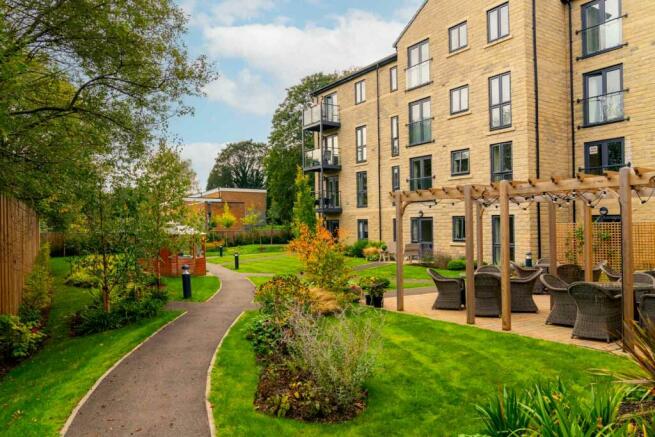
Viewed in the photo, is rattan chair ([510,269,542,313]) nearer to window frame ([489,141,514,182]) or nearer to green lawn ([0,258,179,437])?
green lawn ([0,258,179,437])

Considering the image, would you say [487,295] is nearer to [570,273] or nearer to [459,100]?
[570,273]

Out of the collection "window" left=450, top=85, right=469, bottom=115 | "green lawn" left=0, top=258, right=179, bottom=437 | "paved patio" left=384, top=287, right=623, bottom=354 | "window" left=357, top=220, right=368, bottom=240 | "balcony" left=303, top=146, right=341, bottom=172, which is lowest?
"green lawn" left=0, top=258, right=179, bottom=437

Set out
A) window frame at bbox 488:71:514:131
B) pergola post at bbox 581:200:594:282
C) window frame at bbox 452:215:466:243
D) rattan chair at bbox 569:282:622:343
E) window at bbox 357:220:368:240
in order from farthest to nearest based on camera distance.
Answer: window at bbox 357:220:368:240 → window frame at bbox 452:215:466:243 → window frame at bbox 488:71:514:131 → pergola post at bbox 581:200:594:282 → rattan chair at bbox 569:282:622:343

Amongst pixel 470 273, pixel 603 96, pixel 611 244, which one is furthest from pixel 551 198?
pixel 603 96

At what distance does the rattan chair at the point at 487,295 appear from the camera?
1090 cm

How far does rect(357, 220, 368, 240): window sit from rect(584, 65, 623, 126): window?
13.4 meters

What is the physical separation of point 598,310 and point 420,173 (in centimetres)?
1684

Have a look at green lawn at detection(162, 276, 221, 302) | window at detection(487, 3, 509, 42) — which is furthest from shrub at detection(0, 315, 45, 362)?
window at detection(487, 3, 509, 42)

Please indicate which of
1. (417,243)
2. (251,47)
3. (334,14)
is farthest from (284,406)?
(417,243)

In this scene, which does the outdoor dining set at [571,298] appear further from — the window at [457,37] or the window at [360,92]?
the window at [360,92]

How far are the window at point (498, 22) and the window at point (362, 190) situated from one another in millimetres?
11370

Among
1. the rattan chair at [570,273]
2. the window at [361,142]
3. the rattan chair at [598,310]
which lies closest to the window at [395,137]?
the window at [361,142]

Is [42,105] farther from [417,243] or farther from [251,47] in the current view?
[417,243]

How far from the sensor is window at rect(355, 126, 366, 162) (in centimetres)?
2958
